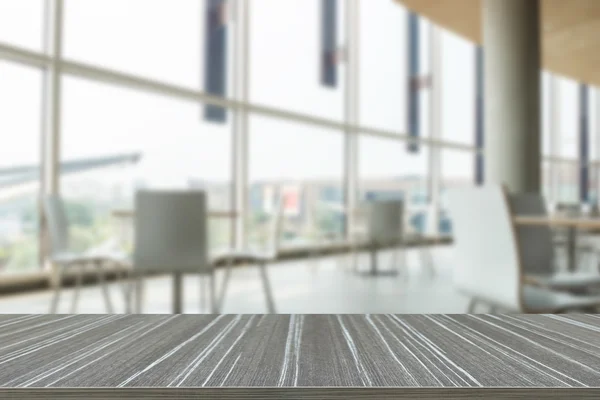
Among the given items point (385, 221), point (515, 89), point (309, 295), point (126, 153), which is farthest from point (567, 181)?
point (126, 153)

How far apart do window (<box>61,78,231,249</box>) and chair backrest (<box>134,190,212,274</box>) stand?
1569mm

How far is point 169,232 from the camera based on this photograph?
266cm

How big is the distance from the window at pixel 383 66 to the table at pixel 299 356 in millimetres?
7723

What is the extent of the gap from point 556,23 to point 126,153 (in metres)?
5.24

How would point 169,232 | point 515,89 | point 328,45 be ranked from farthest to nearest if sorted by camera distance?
point 328,45 < point 515,89 < point 169,232

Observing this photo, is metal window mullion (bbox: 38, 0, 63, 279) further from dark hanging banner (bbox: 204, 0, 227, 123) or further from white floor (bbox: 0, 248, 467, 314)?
dark hanging banner (bbox: 204, 0, 227, 123)

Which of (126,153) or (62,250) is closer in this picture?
(62,250)

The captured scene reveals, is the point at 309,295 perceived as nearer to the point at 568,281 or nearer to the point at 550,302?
the point at 568,281

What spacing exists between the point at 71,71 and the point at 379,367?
5123 millimetres

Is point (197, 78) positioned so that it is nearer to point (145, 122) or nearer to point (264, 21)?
point (145, 122)

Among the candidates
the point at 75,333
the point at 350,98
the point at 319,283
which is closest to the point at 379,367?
the point at 75,333

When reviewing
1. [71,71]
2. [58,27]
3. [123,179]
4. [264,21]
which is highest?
[264,21]

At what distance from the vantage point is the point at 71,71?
467 centimetres

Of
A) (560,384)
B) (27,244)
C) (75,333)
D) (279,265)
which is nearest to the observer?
(560,384)
